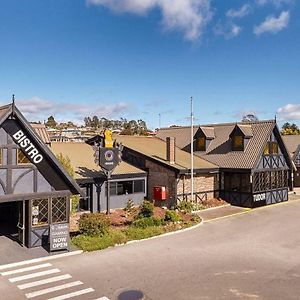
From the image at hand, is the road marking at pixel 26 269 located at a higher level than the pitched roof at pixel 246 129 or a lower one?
lower

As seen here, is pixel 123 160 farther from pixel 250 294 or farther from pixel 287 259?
pixel 250 294

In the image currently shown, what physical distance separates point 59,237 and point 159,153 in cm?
1721

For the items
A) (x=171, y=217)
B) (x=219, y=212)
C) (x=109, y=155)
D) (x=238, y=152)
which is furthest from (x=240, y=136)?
(x=171, y=217)

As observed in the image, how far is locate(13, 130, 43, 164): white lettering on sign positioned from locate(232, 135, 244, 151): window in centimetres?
2023

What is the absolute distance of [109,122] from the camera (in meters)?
151

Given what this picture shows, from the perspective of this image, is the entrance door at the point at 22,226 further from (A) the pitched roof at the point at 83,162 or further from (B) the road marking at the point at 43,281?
(A) the pitched roof at the point at 83,162

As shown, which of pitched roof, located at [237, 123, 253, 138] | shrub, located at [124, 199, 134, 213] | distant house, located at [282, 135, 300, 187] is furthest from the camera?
distant house, located at [282, 135, 300, 187]

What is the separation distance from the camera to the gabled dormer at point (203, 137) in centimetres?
3525

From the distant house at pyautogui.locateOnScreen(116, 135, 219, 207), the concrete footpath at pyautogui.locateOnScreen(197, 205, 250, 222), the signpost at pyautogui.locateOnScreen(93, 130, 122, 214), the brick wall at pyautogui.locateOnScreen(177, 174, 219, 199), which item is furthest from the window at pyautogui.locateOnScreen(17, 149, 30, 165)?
the brick wall at pyautogui.locateOnScreen(177, 174, 219, 199)

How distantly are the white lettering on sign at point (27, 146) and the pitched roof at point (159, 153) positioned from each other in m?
13.5

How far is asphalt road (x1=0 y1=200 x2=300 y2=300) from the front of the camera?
12.6 meters

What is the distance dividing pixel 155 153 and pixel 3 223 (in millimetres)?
14390

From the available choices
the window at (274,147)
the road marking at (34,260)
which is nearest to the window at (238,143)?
the window at (274,147)

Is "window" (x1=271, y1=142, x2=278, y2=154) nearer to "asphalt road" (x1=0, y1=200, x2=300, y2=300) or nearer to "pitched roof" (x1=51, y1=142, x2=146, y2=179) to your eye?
"asphalt road" (x1=0, y1=200, x2=300, y2=300)
